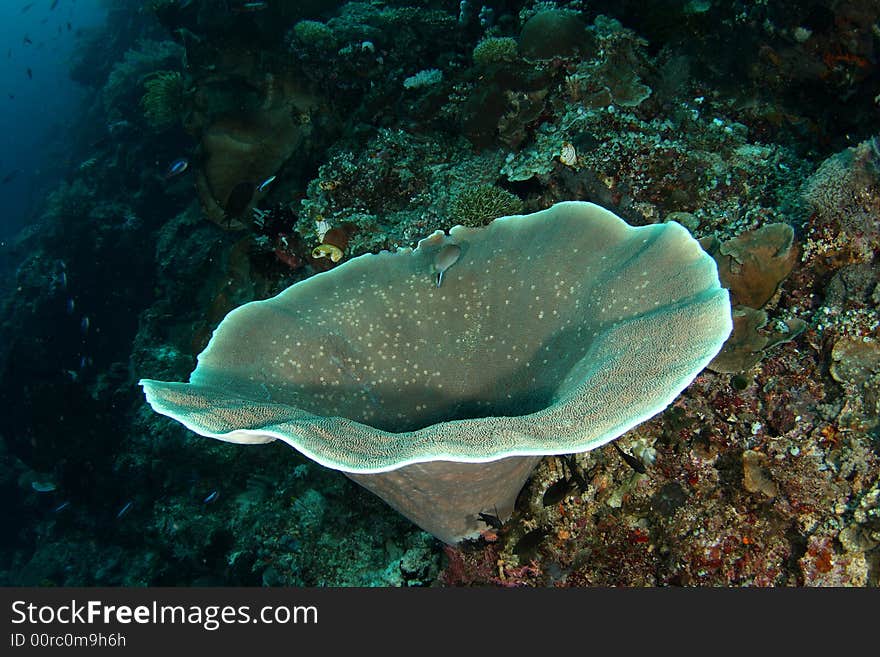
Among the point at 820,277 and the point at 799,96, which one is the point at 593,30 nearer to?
the point at 799,96

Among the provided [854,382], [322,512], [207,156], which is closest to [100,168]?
[207,156]

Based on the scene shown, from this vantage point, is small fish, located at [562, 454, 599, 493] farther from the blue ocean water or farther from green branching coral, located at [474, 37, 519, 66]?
the blue ocean water

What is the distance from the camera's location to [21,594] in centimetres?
283

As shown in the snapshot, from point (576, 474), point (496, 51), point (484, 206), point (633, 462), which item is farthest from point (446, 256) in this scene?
point (496, 51)

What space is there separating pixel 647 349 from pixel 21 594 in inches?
142

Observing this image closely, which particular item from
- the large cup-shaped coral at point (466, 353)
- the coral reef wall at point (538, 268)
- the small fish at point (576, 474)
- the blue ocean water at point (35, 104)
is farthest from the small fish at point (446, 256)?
the blue ocean water at point (35, 104)

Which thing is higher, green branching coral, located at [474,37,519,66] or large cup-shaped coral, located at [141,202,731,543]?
green branching coral, located at [474,37,519,66]

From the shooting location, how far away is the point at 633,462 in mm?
2822

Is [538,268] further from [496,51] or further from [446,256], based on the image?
[496,51]

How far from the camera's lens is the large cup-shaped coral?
1972 mm

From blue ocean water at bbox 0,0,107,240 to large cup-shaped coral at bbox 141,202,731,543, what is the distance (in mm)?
18475

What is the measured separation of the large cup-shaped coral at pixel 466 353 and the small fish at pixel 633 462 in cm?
56

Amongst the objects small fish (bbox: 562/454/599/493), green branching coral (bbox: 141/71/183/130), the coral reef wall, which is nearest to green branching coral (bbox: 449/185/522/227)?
the coral reef wall

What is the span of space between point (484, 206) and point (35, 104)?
182 ft
